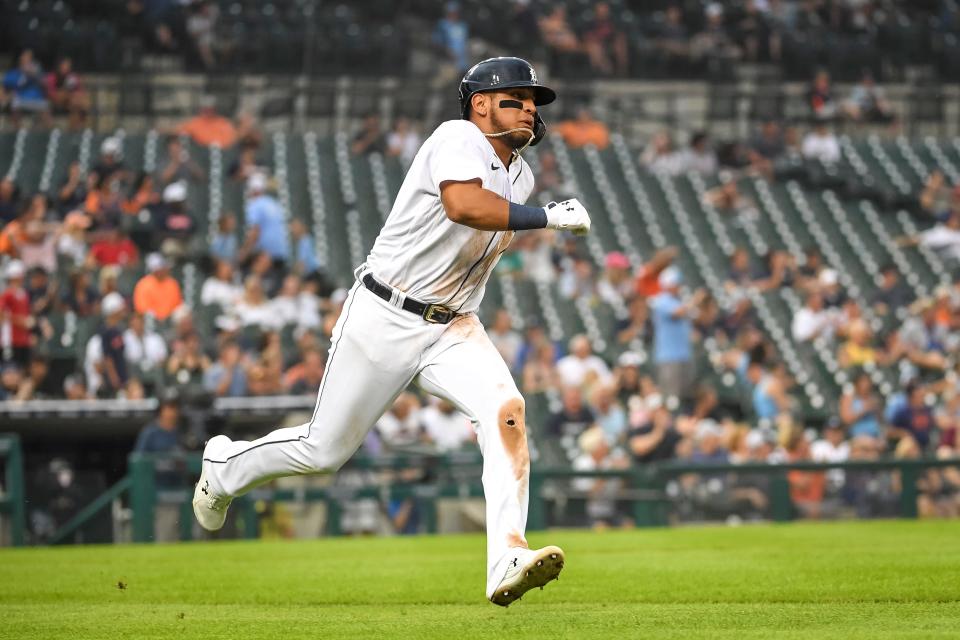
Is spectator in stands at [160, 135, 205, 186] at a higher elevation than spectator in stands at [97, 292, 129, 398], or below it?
higher

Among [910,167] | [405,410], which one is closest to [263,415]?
[405,410]

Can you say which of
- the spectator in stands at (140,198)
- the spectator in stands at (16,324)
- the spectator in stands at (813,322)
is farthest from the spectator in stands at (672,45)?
the spectator in stands at (16,324)

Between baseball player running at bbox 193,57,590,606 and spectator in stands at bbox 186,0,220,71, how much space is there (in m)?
17.6

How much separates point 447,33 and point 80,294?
10.4m

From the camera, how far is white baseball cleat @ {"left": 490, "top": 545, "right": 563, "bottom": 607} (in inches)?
219

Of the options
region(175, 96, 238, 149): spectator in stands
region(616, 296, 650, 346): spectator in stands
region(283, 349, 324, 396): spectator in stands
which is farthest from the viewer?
region(175, 96, 238, 149): spectator in stands

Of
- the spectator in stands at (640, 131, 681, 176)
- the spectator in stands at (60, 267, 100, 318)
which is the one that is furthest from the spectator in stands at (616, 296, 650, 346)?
the spectator in stands at (640, 131, 681, 176)

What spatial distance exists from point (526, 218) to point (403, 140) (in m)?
16.8

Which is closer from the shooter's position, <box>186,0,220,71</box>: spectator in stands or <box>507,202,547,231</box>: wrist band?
<box>507,202,547,231</box>: wrist band

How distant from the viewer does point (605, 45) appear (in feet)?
85.9

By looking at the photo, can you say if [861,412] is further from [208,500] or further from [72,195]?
[208,500]

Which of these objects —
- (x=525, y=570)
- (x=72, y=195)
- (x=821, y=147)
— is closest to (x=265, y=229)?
(x=72, y=195)

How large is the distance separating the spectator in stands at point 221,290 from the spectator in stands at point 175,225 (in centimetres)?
120

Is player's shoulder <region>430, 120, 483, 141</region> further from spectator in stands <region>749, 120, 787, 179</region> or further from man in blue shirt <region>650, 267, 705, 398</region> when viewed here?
spectator in stands <region>749, 120, 787, 179</region>
